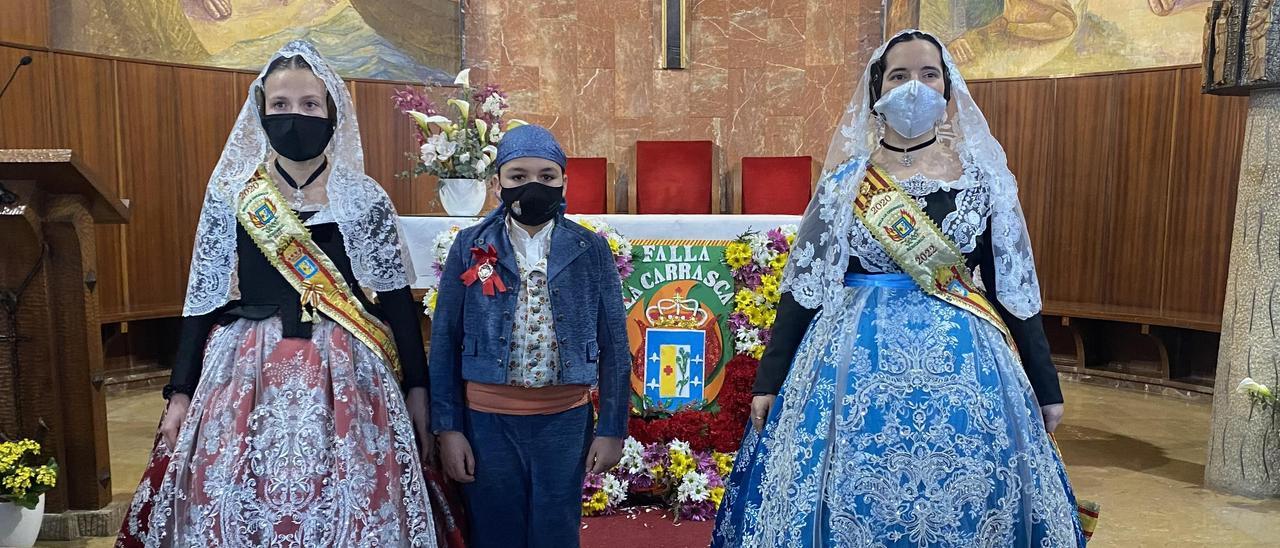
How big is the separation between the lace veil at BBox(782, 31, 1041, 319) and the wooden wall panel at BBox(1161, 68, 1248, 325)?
4.98 metres

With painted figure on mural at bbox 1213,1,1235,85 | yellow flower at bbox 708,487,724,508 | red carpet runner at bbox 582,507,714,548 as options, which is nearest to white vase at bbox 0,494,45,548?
red carpet runner at bbox 582,507,714,548

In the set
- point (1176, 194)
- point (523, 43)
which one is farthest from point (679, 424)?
point (1176, 194)

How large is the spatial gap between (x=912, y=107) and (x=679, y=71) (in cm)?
505

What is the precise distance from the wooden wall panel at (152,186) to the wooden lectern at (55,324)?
9.67 feet

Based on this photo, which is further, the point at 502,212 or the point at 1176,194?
the point at 1176,194

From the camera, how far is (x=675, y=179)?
6230 mm

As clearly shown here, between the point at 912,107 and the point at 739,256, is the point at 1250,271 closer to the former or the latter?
the point at 739,256

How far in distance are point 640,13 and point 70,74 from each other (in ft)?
12.4

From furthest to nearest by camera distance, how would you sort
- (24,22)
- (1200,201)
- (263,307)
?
(1200,201), (24,22), (263,307)

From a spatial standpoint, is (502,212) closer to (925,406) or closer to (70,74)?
(925,406)

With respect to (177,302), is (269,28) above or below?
above

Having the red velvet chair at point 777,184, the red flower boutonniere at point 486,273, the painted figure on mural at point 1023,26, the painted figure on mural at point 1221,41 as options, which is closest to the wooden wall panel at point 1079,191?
the painted figure on mural at point 1023,26

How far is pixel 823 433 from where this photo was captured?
2.14 m

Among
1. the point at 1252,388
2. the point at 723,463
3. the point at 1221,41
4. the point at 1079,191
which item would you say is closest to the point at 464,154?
the point at 723,463
